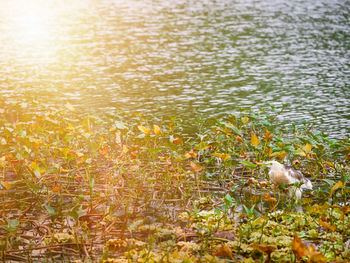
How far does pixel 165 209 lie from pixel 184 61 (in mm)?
10640

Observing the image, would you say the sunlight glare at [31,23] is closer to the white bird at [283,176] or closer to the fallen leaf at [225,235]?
the white bird at [283,176]

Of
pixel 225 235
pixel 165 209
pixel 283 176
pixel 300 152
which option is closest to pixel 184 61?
pixel 300 152

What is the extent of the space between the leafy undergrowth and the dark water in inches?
109

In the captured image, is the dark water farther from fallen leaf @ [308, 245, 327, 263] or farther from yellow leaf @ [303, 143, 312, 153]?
fallen leaf @ [308, 245, 327, 263]

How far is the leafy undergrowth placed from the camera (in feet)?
13.5

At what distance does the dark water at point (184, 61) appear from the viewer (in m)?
10.5

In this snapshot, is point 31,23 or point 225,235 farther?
point 31,23

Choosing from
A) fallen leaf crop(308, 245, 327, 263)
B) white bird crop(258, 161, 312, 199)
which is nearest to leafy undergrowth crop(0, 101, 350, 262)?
fallen leaf crop(308, 245, 327, 263)

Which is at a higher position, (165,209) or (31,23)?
(165,209)

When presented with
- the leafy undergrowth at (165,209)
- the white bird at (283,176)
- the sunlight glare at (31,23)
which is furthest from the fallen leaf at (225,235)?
the sunlight glare at (31,23)

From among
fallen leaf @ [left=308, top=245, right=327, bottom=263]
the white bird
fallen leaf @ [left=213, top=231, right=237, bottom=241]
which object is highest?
fallen leaf @ [left=308, top=245, right=327, bottom=263]

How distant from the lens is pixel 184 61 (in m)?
15.2

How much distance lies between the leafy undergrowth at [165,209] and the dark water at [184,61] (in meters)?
2.76

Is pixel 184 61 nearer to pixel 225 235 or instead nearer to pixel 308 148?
pixel 308 148
